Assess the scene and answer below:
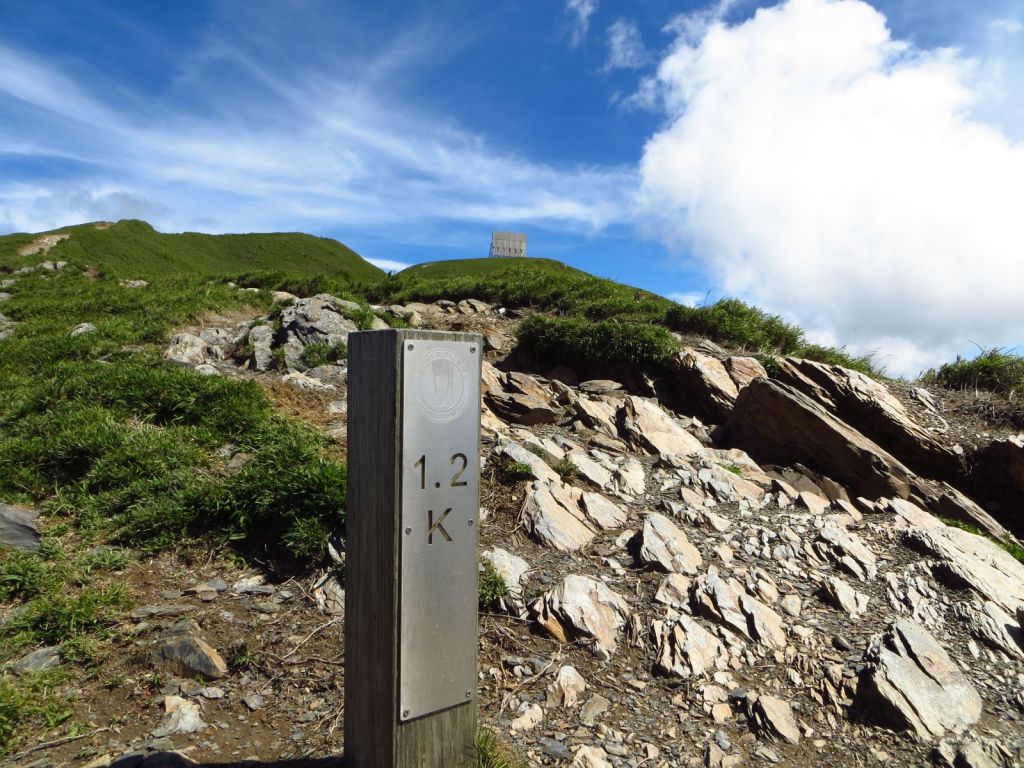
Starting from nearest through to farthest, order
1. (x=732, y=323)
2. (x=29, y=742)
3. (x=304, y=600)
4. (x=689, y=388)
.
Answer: (x=29, y=742) < (x=304, y=600) < (x=689, y=388) < (x=732, y=323)

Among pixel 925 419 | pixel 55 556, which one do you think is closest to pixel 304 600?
pixel 55 556

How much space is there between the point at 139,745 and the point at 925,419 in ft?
30.2

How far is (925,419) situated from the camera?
327 inches

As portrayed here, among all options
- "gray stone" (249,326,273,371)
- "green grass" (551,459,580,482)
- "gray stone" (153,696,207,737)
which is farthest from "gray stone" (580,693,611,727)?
"gray stone" (249,326,273,371)

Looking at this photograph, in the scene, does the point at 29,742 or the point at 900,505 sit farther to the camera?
the point at 900,505

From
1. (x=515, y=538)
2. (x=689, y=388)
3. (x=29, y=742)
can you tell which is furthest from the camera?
(x=689, y=388)

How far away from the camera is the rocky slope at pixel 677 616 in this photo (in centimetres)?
368

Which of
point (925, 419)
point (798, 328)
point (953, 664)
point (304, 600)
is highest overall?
point (798, 328)

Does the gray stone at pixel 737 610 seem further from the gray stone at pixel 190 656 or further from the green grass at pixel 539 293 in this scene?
the green grass at pixel 539 293

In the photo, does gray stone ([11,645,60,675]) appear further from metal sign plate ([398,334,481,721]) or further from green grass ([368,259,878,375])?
green grass ([368,259,878,375])

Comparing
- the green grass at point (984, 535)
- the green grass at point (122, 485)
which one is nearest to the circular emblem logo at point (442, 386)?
the green grass at point (122, 485)

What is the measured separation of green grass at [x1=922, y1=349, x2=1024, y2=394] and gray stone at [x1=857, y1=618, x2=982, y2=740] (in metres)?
6.02

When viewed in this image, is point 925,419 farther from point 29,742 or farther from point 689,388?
point 29,742

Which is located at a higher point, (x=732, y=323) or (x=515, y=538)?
(x=732, y=323)
